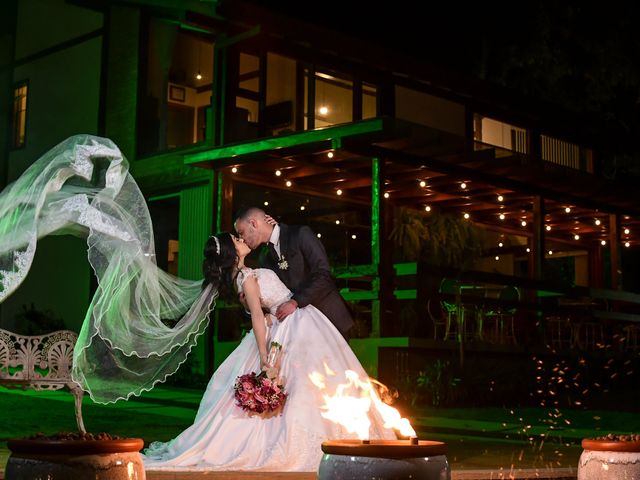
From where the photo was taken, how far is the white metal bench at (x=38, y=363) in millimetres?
9227

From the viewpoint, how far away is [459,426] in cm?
1208

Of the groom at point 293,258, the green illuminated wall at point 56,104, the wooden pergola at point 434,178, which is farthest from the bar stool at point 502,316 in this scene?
the groom at point 293,258

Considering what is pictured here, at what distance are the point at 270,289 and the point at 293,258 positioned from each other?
31 centimetres

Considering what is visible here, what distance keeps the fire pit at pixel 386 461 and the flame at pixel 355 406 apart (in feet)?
3.00

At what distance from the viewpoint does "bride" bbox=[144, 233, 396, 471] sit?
720cm

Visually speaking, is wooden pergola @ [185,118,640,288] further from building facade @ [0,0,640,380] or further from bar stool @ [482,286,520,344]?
bar stool @ [482,286,520,344]

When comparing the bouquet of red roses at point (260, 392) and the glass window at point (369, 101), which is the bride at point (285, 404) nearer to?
the bouquet of red roses at point (260, 392)

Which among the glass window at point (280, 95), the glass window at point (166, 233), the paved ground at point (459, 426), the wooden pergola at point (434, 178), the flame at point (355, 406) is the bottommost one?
the paved ground at point (459, 426)

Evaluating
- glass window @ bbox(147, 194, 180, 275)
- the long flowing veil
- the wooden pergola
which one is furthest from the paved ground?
glass window @ bbox(147, 194, 180, 275)

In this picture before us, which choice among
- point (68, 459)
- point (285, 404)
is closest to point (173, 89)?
point (285, 404)

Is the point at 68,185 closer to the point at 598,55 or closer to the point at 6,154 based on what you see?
the point at 6,154

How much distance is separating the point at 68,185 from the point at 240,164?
9936mm

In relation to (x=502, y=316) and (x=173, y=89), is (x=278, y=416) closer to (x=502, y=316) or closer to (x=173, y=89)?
(x=502, y=316)

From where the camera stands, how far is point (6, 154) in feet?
76.5
